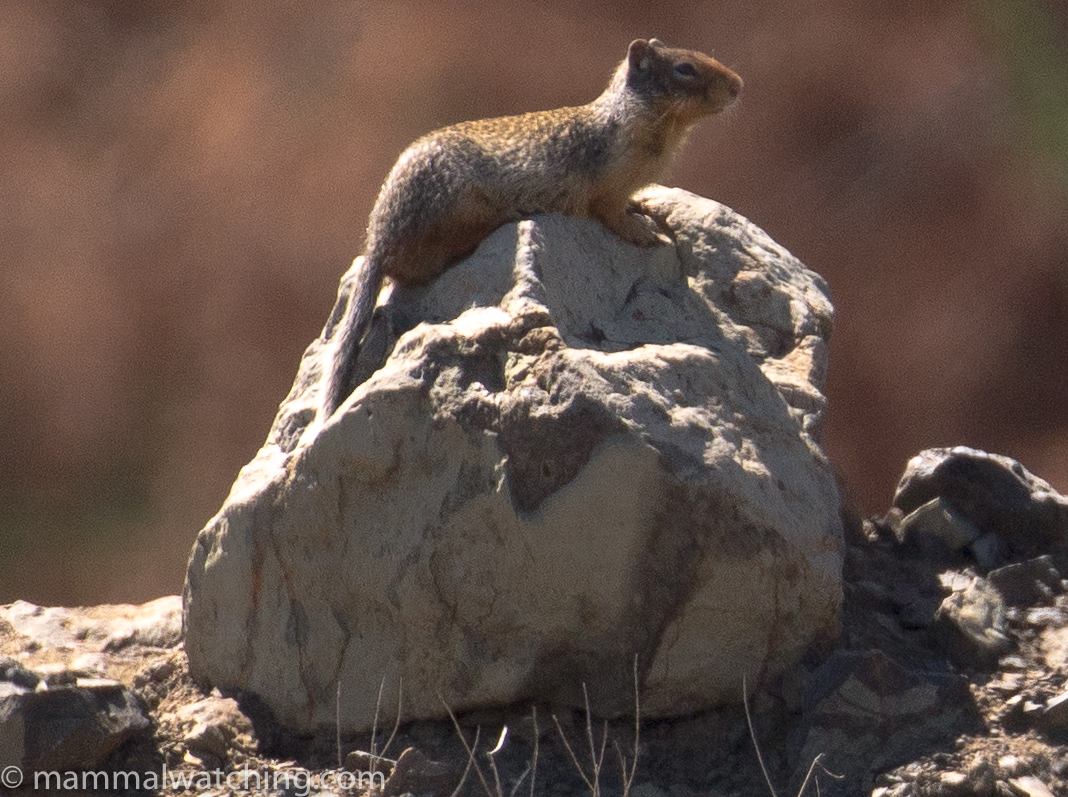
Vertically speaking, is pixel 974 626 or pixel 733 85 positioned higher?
pixel 733 85

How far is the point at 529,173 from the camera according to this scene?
5.41 m

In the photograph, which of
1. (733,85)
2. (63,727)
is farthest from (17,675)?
(733,85)

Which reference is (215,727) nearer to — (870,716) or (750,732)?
(750,732)

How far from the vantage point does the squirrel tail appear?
4840mm

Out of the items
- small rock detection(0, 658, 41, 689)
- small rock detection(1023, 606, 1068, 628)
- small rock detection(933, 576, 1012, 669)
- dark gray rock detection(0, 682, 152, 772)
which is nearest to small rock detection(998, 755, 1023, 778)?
small rock detection(933, 576, 1012, 669)

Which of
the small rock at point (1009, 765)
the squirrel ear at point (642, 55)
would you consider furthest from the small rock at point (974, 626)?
the squirrel ear at point (642, 55)

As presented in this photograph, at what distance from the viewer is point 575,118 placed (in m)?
5.77

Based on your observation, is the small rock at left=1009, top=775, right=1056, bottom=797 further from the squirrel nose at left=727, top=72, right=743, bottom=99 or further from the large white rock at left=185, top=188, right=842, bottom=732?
the squirrel nose at left=727, top=72, right=743, bottom=99

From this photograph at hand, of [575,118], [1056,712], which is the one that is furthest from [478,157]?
[1056,712]

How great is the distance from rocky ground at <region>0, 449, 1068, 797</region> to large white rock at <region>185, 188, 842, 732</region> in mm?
115

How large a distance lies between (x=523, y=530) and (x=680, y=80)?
2.54 m

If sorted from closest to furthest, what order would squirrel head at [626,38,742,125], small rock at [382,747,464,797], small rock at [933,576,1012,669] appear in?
1. small rock at [382,747,464,797]
2. small rock at [933,576,1012,669]
3. squirrel head at [626,38,742,125]

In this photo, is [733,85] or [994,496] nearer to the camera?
[994,496]

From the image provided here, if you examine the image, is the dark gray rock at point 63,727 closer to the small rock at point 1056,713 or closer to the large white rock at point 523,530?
the large white rock at point 523,530
